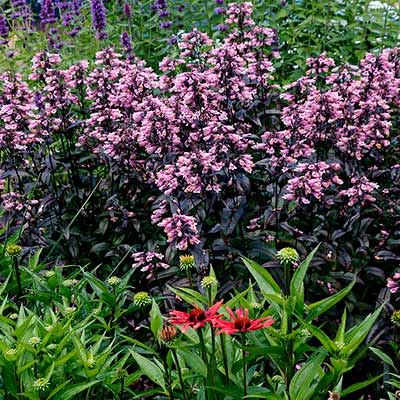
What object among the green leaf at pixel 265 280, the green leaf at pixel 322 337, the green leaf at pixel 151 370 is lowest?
the green leaf at pixel 151 370

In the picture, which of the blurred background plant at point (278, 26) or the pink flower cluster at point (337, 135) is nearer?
the pink flower cluster at point (337, 135)

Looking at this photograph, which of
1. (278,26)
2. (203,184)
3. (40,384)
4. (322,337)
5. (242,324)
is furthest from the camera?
Result: (278,26)

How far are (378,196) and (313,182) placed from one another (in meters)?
0.52

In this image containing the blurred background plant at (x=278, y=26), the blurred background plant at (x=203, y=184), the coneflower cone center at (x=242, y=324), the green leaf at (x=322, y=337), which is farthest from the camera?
the blurred background plant at (x=278, y=26)

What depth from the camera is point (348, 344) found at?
6.18 ft

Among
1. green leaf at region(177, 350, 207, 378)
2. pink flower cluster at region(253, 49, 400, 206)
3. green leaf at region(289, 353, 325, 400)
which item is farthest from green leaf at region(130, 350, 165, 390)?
pink flower cluster at region(253, 49, 400, 206)

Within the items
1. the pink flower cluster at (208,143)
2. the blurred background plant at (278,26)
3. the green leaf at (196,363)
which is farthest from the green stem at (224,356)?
the blurred background plant at (278,26)

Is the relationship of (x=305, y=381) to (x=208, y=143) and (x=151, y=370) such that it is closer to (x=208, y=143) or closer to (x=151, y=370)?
(x=151, y=370)

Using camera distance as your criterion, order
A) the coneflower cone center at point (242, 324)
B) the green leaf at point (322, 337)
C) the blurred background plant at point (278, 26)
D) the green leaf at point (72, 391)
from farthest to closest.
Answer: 1. the blurred background plant at point (278, 26)
2. the green leaf at point (72, 391)
3. the green leaf at point (322, 337)
4. the coneflower cone center at point (242, 324)

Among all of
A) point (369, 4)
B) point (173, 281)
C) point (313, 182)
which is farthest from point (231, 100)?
point (369, 4)

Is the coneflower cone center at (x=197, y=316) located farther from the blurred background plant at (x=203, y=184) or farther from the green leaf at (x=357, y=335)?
the blurred background plant at (x=203, y=184)

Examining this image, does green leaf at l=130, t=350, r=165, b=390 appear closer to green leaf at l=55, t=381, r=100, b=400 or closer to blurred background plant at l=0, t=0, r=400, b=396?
green leaf at l=55, t=381, r=100, b=400

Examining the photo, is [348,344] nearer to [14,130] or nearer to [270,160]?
[270,160]

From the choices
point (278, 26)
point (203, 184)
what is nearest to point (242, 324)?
point (203, 184)
